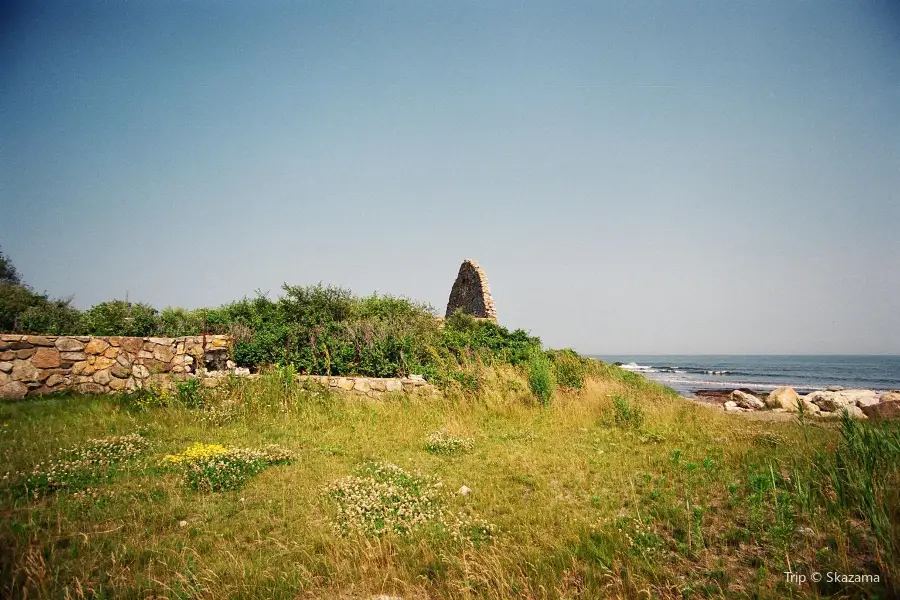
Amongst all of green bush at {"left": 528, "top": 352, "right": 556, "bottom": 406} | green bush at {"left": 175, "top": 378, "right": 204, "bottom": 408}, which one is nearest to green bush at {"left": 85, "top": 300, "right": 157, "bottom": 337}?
green bush at {"left": 175, "top": 378, "right": 204, "bottom": 408}

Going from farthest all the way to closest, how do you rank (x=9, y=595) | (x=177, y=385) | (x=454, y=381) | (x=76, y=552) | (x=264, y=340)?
(x=264, y=340)
(x=454, y=381)
(x=177, y=385)
(x=76, y=552)
(x=9, y=595)

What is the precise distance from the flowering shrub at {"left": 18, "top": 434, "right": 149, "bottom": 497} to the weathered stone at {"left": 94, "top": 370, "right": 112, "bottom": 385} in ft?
14.9

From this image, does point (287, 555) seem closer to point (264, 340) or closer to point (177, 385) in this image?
point (177, 385)

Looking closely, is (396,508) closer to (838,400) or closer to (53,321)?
(53,321)

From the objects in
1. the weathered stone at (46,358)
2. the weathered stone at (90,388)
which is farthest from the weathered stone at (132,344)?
the weathered stone at (46,358)

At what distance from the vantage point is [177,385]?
9156 mm

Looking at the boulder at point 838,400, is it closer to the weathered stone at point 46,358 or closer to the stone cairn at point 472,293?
the stone cairn at point 472,293

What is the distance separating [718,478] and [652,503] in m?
1.27

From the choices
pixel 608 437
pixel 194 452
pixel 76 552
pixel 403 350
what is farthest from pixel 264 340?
pixel 608 437

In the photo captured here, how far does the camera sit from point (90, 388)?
9.99 metres

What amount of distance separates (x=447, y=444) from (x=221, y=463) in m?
3.56

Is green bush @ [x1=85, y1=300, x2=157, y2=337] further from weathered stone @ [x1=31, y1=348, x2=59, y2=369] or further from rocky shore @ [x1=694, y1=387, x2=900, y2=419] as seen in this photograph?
rocky shore @ [x1=694, y1=387, x2=900, y2=419]

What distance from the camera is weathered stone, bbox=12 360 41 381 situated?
9250mm

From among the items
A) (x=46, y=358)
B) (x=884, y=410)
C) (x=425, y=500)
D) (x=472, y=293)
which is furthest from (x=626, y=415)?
(x=472, y=293)
